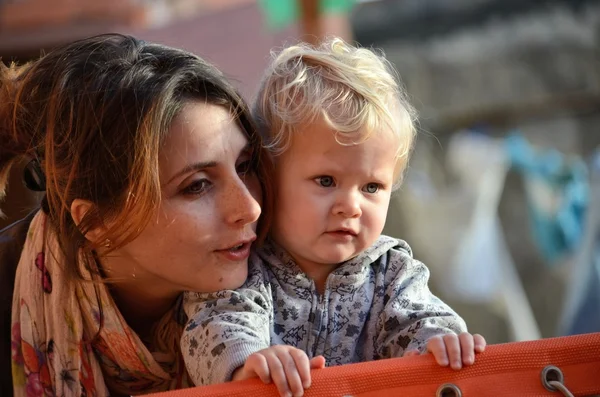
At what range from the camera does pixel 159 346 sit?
1.79 metres

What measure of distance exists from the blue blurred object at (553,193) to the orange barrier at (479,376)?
11.5 ft

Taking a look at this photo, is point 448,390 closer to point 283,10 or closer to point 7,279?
point 7,279

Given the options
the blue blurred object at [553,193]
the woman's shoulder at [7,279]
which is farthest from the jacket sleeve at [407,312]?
the blue blurred object at [553,193]

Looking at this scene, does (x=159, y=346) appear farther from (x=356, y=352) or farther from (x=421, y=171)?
(x=421, y=171)

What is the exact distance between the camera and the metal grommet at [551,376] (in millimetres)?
1396

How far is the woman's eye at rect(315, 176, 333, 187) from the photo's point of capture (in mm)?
1692

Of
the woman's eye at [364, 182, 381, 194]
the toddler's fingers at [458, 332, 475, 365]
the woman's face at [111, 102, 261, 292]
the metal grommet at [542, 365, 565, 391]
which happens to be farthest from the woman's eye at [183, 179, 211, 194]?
the metal grommet at [542, 365, 565, 391]

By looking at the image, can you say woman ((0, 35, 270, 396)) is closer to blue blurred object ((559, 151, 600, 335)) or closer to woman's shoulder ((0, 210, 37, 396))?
woman's shoulder ((0, 210, 37, 396))

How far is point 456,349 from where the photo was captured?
1407 mm

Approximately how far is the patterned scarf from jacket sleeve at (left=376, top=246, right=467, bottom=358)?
0.37m

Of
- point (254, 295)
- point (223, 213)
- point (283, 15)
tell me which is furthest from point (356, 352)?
point (283, 15)

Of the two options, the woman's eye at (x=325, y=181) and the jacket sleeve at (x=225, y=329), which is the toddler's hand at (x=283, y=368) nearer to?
the jacket sleeve at (x=225, y=329)

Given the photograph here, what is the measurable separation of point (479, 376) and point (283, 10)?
4.00 meters

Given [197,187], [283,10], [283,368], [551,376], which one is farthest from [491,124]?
[283,368]
